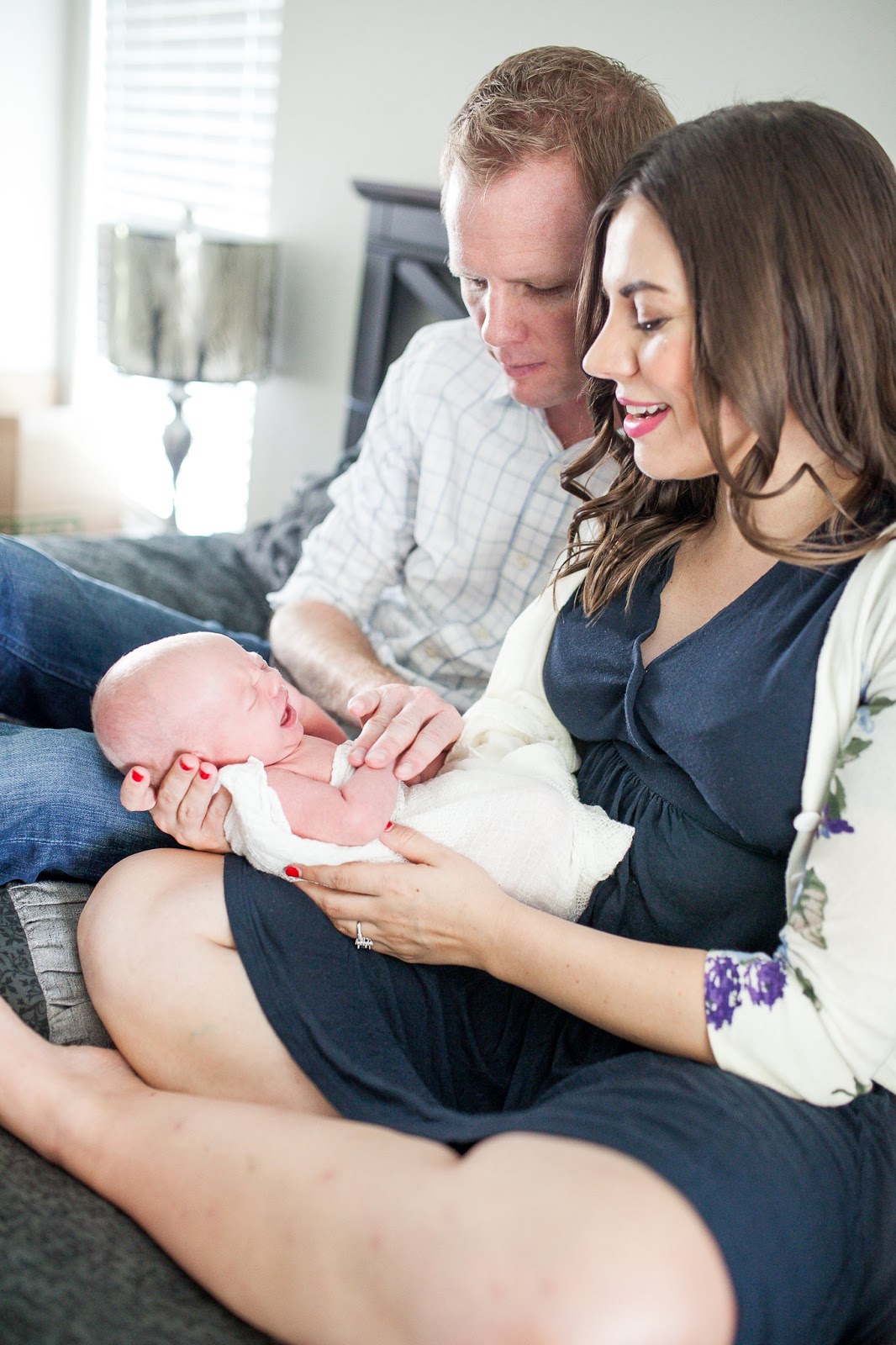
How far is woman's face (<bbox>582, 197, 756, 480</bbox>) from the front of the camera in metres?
1.05

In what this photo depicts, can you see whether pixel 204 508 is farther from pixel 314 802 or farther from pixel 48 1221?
pixel 48 1221

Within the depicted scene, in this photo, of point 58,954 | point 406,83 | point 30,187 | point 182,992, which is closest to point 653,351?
point 182,992

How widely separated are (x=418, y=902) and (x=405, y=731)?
0.66ft

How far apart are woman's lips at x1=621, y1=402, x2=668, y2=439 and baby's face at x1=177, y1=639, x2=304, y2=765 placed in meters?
0.45

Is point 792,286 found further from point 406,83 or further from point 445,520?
point 406,83

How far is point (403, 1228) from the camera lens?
2.59ft

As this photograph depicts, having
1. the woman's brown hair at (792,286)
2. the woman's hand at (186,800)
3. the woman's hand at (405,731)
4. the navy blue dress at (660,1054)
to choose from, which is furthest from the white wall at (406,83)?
the woman's hand at (186,800)

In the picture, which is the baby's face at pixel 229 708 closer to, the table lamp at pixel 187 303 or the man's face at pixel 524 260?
the man's face at pixel 524 260

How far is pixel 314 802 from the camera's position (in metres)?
1.14

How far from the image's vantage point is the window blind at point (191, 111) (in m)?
3.44

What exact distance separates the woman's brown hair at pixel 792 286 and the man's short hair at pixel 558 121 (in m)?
0.38

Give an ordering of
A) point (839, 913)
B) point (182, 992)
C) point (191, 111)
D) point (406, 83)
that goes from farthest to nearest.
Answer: point (191, 111) < point (406, 83) < point (182, 992) < point (839, 913)

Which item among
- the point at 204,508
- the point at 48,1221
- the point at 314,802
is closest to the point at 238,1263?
the point at 48,1221

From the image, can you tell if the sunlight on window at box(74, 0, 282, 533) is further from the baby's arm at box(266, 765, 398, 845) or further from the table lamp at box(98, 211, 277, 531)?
the baby's arm at box(266, 765, 398, 845)
